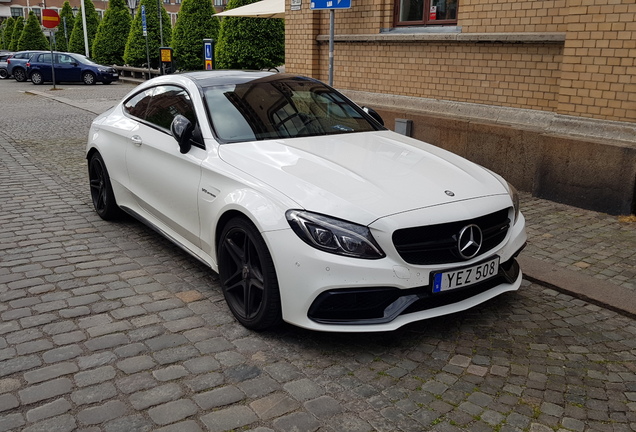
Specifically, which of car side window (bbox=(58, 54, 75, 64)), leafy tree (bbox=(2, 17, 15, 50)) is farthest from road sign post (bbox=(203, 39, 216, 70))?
leafy tree (bbox=(2, 17, 15, 50))

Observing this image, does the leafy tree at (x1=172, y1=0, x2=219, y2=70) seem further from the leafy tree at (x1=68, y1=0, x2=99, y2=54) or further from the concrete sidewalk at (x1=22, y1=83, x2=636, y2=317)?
the concrete sidewalk at (x1=22, y1=83, x2=636, y2=317)

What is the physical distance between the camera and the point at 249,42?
24125mm

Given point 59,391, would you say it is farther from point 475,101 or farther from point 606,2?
point 475,101

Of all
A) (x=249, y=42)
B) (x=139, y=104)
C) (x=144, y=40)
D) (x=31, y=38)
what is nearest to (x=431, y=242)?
(x=139, y=104)

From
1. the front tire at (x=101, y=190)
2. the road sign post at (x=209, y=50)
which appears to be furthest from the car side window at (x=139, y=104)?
the road sign post at (x=209, y=50)

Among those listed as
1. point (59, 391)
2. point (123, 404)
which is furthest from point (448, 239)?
point (59, 391)

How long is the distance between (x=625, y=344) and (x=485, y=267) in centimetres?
102

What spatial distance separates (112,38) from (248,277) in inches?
1427

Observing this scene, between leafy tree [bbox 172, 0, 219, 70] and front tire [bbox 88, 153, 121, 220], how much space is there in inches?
951

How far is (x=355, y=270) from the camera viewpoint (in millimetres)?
3520

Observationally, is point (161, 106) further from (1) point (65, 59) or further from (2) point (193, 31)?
(1) point (65, 59)

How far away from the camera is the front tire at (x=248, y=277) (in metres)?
3.78

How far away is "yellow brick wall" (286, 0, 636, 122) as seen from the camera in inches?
266

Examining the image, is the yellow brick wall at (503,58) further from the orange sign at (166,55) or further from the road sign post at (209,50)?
the orange sign at (166,55)
